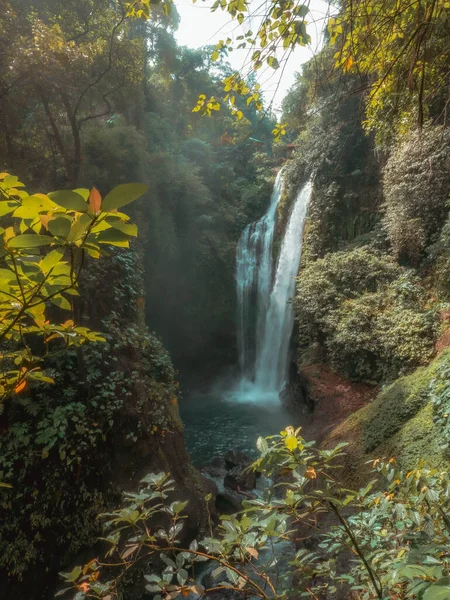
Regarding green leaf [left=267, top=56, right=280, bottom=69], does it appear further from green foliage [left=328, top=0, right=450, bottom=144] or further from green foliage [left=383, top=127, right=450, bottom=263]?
green foliage [left=383, top=127, right=450, bottom=263]

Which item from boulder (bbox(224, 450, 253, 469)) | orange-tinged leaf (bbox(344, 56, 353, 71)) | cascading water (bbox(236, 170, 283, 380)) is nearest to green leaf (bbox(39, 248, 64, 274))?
orange-tinged leaf (bbox(344, 56, 353, 71))

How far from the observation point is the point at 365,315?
834 centimetres

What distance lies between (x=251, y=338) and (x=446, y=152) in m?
9.62

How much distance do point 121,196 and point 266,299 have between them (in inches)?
549

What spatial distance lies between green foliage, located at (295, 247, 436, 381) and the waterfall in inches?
95.0

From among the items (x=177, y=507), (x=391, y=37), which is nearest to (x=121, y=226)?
(x=177, y=507)

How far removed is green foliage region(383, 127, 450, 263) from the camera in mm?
7879

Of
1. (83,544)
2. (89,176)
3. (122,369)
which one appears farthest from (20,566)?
(89,176)

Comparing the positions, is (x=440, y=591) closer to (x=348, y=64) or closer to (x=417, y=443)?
(x=348, y=64)

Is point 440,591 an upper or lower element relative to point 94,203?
lower

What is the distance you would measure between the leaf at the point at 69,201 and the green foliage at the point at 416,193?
874cm

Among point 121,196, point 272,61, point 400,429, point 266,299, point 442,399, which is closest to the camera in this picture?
point 121,196

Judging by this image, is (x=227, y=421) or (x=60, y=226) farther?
(x=227, y=421)

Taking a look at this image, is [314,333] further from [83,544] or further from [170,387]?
[83,544]
